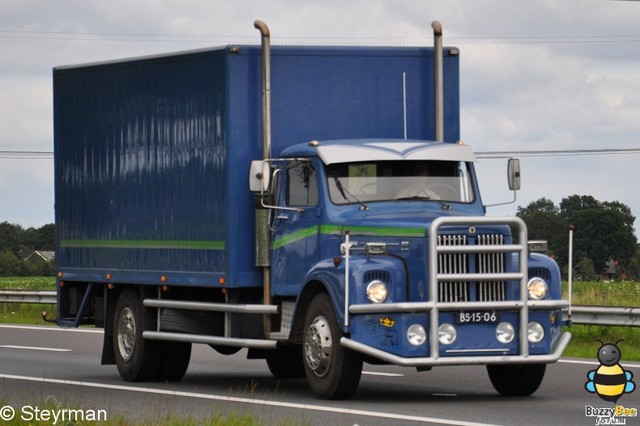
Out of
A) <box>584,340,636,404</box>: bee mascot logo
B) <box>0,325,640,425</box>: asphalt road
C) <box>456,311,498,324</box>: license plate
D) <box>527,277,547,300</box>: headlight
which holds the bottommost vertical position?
<box>0,325,640,425</box>: asphalt road

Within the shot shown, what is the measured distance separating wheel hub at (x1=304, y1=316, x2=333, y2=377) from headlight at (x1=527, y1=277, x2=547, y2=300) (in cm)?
195

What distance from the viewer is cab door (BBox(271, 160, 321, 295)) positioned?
1727 centimetres

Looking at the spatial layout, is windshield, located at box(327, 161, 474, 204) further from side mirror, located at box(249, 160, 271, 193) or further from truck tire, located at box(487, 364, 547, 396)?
truck tire, located at box(487, 364, 547, 396)

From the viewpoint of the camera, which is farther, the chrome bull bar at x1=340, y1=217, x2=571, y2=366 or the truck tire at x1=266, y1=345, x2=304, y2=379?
the truck tire at x1=266, y1=345, x2=304, y2=379

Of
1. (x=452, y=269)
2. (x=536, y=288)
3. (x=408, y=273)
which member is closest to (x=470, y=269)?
(x=452, y=269)

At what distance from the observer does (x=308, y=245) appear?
56.7 ft

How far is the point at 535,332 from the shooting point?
53.1ft

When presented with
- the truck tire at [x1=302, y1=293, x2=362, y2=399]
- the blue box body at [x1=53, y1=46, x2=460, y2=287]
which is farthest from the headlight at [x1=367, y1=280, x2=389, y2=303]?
the blue box body at [x1=53, y1=46, x2=460, y2=287]

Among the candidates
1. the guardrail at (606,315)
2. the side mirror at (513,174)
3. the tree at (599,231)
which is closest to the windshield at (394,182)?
the side mirror at (513,174)

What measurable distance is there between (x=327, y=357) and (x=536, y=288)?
2.10m

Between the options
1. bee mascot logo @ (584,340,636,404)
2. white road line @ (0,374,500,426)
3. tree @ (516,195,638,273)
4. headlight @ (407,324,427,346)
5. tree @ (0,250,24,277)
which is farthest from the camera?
tree @ (0,250,24,277)

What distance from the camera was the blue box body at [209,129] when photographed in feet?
59.6

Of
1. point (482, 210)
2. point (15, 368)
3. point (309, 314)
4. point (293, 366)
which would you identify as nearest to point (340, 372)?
point (309, 314)

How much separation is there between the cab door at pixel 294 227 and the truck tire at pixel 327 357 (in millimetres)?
857
